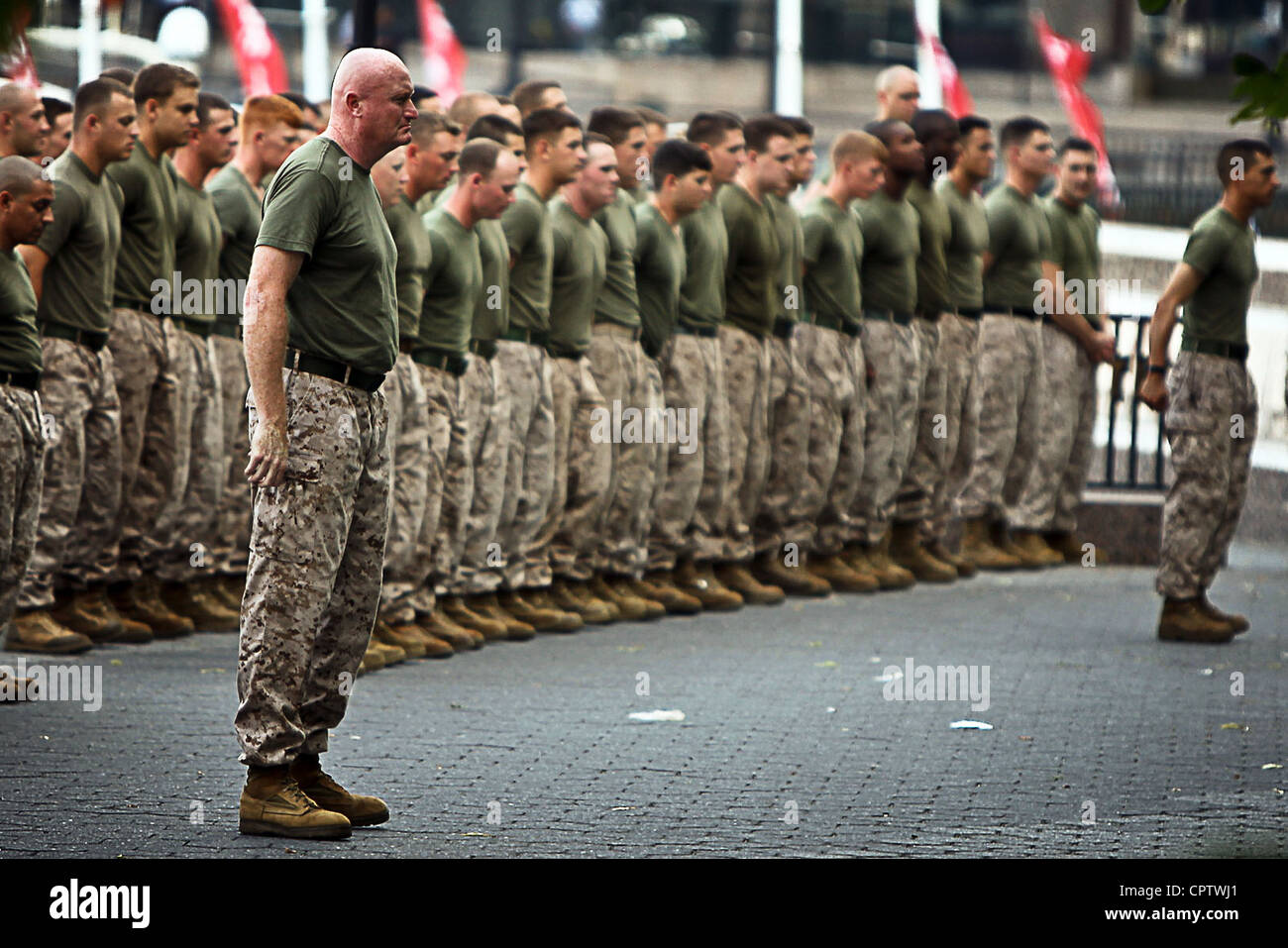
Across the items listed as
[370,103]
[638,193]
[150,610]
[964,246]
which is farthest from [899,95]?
[370,103]

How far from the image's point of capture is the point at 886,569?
1370 centimetres

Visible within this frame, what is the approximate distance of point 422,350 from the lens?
403 inches

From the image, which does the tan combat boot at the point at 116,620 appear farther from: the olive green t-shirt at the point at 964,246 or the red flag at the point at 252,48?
the red flag at the point at 252,48

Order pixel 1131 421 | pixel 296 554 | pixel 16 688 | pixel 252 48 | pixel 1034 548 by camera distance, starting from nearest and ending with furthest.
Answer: pixel 296 554 → pixel 16 688 → pixel 1034 548 → pixel 1131 421 → pixel 252 48

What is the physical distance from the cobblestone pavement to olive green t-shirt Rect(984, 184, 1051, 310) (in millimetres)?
3192

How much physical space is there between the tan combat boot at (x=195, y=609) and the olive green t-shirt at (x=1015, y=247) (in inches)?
231

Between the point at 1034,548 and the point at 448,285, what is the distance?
6.05 meters

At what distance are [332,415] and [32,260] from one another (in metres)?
3.63

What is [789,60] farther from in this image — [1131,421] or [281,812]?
[281,812]

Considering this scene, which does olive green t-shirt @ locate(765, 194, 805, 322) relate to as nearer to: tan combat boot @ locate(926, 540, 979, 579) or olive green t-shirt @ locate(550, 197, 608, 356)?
olive green t-shirt @ locate(550, 197, 608, 356)

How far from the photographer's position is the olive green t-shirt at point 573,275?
37.3 feet

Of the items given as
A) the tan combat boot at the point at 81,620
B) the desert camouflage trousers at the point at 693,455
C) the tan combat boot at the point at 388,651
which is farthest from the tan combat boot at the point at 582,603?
the tan combat boot at the point at 81,620
